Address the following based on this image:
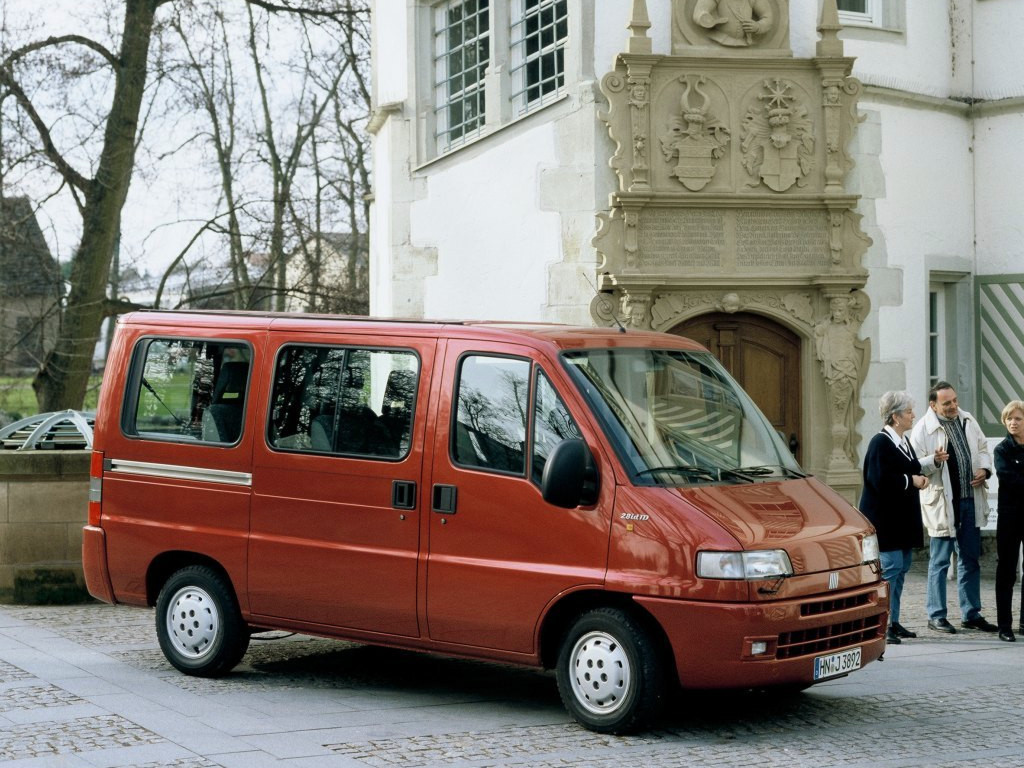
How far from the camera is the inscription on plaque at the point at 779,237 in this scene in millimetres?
14836

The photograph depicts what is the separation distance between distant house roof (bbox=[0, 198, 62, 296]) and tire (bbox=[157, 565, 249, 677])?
16.3m

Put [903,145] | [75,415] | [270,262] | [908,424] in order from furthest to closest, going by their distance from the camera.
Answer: [270,262]
[903,145]
[75,415]
[908,424]

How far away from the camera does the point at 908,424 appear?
1087 centimetres

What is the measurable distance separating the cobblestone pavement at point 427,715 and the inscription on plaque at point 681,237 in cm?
519

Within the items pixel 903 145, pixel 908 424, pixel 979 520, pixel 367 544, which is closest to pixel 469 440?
pixel 367 544

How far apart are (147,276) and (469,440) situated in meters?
19.7

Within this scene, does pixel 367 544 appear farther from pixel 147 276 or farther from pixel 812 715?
pixel 147 276

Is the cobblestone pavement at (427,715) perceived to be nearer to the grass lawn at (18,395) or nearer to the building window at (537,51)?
the building window at (537,51)

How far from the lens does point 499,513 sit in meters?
7.90

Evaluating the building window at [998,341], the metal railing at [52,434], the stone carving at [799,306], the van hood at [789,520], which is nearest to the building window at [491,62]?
the stone carving at [799,306]

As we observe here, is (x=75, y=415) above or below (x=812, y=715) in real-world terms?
above

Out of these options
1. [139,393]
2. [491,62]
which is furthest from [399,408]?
[491,62]

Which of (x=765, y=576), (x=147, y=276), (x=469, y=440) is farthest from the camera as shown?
(x=147, y=276)

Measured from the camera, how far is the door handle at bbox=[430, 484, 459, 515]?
8.08 metres
